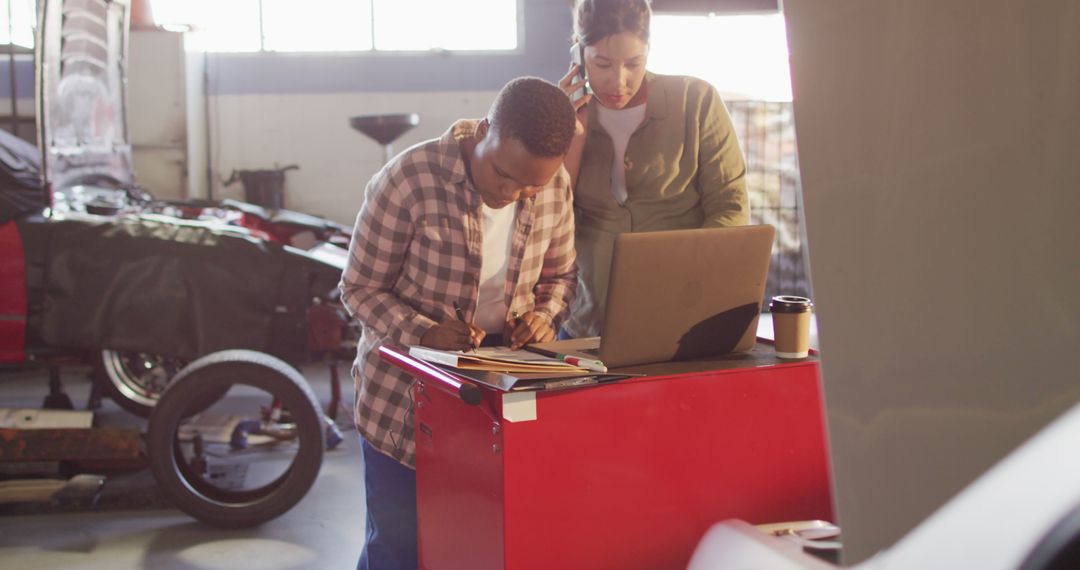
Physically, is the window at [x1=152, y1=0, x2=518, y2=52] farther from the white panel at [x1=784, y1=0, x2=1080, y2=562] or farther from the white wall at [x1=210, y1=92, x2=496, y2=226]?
the white panel at [x1=784, y1=0, x2=1080, y2=562]

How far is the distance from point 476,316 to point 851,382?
1.27m

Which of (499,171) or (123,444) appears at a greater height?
(499,171)

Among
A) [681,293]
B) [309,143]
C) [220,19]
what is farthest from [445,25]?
[681,293]

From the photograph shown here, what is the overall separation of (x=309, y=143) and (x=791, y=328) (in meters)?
6.87

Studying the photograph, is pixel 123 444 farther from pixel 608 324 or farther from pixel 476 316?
pixel 608 324

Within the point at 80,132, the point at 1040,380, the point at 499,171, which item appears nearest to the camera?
the point at 1040,380

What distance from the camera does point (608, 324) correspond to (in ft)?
5.88

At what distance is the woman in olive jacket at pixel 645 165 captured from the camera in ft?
8.07

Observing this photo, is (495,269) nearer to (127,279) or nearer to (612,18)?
(612,18)

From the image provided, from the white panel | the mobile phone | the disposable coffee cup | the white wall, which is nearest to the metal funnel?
the white wall

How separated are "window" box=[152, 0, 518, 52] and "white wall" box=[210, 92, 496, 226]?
0.47 metres

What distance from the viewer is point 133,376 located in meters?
4.71

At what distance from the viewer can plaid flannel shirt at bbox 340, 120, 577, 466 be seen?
2064 mm

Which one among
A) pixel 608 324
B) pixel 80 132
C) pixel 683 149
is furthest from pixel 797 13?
pixel 80 132
